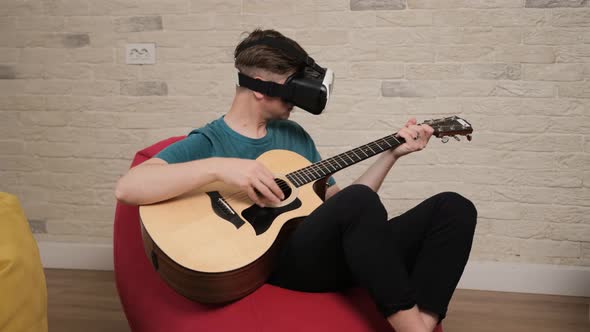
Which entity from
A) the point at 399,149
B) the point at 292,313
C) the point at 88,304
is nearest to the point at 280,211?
the point at 292,313

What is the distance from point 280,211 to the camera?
1413 mm

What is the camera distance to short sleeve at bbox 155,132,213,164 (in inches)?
57.7

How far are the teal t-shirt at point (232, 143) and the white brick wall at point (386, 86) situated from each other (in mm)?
787

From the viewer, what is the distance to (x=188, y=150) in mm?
1500

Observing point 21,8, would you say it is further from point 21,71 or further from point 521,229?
point 521,229

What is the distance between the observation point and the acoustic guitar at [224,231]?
1.23 meters

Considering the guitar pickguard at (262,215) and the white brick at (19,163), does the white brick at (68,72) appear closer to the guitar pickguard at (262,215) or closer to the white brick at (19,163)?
the white brick at (19,163)

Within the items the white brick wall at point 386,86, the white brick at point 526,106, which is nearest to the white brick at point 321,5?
the white brick wall at point 386,86

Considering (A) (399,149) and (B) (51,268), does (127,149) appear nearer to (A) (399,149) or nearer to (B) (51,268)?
(B) (51,268)

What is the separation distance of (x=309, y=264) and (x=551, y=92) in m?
1.59

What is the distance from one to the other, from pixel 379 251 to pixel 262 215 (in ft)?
1.06

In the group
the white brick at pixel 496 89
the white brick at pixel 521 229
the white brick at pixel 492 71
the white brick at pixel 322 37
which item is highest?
the white brick at pixel 322 37

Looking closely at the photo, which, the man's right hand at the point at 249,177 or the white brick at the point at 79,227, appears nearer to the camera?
the man's right hand at the point at 249,177

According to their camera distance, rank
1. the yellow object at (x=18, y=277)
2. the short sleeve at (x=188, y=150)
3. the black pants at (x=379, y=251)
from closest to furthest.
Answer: the yellow object at (x=18, y=277) → the black pants at (x=379, y=251) → the short sleeve at (x=188, y=150)
